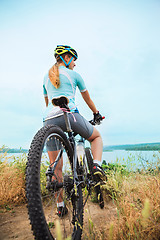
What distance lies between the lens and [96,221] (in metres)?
2.55

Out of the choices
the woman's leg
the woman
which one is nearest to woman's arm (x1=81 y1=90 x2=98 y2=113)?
the woman

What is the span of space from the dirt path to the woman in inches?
21.1

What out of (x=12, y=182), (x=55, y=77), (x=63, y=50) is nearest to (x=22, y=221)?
(x=12, y=182)

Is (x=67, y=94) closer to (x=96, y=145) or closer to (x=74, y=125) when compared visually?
(x=74, y=125)

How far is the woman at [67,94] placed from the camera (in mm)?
2271

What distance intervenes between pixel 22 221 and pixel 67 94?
6.91 feet

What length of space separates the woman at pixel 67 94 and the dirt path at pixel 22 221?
0.54m

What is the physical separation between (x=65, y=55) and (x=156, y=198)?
222 cm

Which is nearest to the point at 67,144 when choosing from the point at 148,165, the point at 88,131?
the point at 88,131

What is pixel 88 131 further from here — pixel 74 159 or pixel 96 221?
pixel 96 221

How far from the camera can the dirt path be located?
88.4 inches

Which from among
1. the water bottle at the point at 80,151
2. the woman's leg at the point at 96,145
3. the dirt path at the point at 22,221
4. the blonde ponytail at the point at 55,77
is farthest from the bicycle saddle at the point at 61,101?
the dirt path at the point at 22,221

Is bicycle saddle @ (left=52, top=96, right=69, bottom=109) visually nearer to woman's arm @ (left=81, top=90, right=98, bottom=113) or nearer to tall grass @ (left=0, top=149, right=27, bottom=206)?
woman's arm @ (left=81, top=90, right=98, bottom=113)

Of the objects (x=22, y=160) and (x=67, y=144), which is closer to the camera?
(x=67, y=144)
